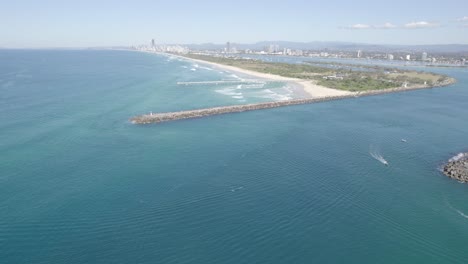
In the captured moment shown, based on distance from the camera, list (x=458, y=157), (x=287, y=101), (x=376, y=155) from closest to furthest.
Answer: (x=458, y=157) → (x=376, y=155) → (x=287, y=101)

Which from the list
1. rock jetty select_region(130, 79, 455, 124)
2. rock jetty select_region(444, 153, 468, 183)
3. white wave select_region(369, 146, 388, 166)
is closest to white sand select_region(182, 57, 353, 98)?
rock jetty select_region(130, 79, 455, 124)

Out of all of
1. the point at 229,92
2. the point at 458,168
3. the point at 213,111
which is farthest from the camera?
the point at 229,92

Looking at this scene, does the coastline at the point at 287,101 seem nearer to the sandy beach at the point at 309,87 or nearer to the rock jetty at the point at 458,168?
the sandy beach at the point at 309,87

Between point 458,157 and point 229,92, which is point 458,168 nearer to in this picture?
point 458,157

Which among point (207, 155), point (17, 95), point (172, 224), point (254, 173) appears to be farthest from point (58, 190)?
point (17, 95)

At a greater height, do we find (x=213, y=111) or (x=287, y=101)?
(x=287, y=101)

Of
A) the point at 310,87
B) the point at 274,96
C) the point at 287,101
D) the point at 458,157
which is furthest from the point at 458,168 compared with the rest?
the point at 310,87

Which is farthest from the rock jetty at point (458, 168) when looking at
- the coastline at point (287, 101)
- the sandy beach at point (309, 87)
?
the sandy beach at point (309, 87)

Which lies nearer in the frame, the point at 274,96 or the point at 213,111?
the point at 213,111
